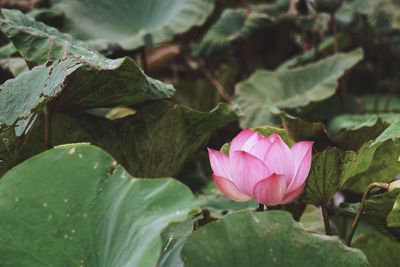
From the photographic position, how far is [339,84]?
5.49ft

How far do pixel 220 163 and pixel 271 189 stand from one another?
0.07 m

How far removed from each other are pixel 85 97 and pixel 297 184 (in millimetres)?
341

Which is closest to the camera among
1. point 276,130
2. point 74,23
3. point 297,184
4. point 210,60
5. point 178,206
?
point 178,206

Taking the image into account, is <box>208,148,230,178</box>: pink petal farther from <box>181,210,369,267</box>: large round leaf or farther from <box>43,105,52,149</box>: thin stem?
<box>43,105,52,149</box>: thin stem

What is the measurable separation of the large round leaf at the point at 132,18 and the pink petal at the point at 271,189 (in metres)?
0.86

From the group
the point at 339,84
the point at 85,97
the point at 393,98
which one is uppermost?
the point at 85,97

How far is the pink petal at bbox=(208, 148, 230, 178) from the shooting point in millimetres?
795

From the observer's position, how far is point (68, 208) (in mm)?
703

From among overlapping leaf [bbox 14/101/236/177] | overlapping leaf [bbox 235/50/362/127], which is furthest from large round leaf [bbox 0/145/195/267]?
overlapping leaf [bbox 235/50/362/127]

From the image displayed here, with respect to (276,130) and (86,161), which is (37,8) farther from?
(86,161)

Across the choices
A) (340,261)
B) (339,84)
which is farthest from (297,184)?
(339,84)

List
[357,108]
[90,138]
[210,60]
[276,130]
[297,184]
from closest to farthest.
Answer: [297,184] < [276,130] < [90,138] < [357,108] < [210,60]

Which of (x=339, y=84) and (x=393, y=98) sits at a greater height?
(x=339, y=84)

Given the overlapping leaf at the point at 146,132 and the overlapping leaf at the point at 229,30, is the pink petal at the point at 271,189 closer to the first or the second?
the overlapping leaf at the point at 146,132
